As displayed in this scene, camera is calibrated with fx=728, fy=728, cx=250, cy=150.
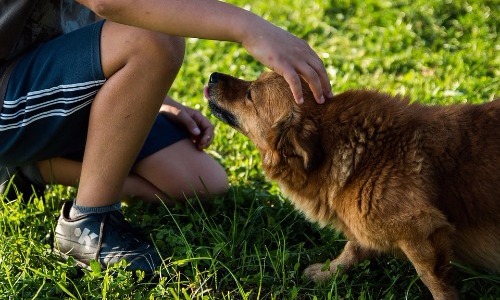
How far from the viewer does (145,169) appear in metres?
4.10

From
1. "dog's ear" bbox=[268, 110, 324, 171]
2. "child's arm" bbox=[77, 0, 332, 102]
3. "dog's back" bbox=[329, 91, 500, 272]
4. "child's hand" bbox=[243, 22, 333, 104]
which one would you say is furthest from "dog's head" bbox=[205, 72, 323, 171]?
"child's hand" bbox=[243, 22, 333, 104]

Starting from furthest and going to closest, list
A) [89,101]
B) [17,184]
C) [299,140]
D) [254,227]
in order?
[17,184] → [254,227] → [89,101] → [299,140]

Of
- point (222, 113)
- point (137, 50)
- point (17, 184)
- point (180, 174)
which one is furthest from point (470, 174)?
point (17, 184)

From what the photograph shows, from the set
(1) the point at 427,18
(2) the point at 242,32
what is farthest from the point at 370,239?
(1) the point at 427,18

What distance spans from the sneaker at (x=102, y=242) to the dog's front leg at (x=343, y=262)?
28.8 inches

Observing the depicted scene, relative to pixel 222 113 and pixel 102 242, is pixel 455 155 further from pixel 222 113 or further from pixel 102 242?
pixel 102 242

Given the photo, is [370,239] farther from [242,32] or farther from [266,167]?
[242,32]

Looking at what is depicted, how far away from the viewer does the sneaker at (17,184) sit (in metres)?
3.95

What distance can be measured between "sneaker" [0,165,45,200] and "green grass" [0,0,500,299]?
0.08m

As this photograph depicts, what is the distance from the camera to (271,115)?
3.31m

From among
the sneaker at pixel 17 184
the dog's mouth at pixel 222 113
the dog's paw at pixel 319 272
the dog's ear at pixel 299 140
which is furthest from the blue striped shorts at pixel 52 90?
the dog's paw at pixel 319 272

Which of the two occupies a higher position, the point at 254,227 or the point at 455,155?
the point at 455,155

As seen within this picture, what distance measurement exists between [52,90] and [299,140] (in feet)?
3.89

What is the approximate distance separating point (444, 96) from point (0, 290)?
10.1ft
